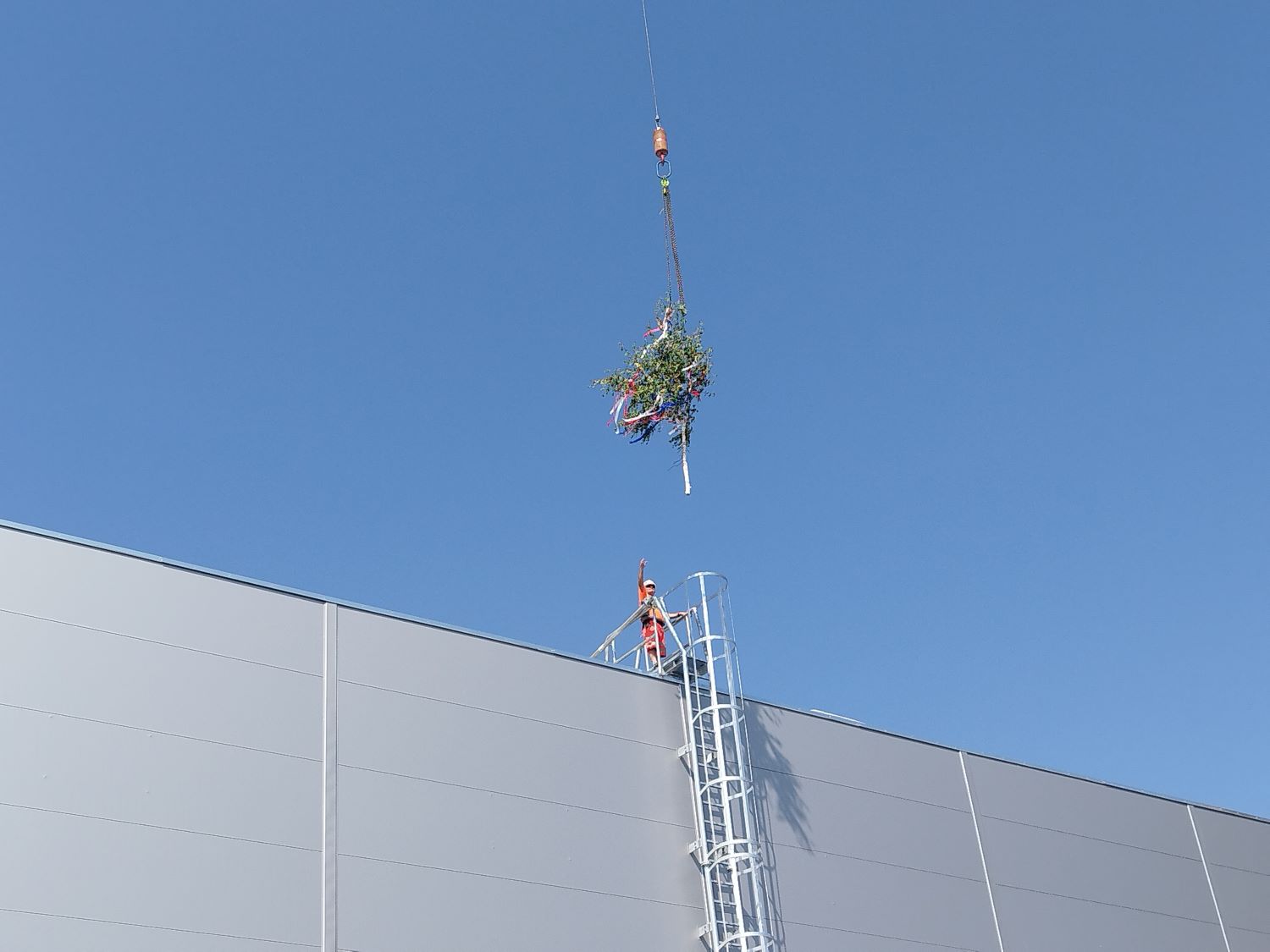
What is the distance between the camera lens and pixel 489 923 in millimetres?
18719

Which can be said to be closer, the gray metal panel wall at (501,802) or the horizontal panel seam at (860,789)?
the gray metal panel wall at (501,802)

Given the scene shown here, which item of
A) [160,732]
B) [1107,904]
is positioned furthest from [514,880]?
[1107,904]

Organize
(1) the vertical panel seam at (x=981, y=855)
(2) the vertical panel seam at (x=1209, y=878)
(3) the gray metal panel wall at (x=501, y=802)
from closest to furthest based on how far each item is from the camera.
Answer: (3) the gray metal panel wall at (x=501, y=802)
(1) the vertical panel seam at (x=981, y=855)
(2) the vertical panel seam at (x=1209, y=878)

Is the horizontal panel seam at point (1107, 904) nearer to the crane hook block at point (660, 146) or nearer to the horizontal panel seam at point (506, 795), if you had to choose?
the horizontal panel seam at point (506, 795)

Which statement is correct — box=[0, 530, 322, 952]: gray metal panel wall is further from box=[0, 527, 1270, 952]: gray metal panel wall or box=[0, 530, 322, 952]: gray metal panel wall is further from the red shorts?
the red shorts

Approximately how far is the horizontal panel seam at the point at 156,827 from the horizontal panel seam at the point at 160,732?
1.06 metres

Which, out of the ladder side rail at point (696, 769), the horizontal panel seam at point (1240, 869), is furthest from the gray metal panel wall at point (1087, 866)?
the ladder side rail at point (696, 769)

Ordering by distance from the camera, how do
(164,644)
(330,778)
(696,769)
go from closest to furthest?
(164,644)
(330,778)
(696,769)

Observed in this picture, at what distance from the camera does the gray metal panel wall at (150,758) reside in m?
16.2

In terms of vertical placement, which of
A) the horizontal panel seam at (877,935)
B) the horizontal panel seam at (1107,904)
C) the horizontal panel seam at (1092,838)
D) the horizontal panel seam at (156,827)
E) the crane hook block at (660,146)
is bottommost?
the horizontal panel seam at (877,935)

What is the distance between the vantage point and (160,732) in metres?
17.5

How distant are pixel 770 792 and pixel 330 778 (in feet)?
22.3

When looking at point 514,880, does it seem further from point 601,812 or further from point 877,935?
point 877,935

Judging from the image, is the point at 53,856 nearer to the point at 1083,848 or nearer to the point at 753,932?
the point at 753,932
